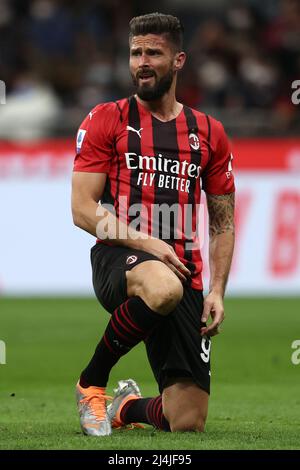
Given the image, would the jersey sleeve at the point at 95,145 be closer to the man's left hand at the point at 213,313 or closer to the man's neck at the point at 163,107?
the man's neck at the point at 163,107

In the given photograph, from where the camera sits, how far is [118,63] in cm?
1783

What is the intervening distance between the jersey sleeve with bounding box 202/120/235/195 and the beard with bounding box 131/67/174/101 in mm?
385

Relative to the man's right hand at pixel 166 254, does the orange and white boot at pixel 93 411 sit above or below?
below

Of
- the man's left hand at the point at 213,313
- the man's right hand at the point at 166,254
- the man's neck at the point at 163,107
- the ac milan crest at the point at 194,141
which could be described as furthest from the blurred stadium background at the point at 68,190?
the man's neck at the point at 163,107

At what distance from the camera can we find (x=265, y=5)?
722 inches

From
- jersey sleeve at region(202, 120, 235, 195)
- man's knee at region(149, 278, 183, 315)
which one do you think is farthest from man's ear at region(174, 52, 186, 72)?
man's knee at region(149, 278, 183, 315)

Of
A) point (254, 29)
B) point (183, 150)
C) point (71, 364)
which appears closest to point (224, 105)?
point (254, 29)

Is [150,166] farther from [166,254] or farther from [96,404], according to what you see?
[96,404]

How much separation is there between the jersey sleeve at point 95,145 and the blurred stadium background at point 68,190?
1347 mm

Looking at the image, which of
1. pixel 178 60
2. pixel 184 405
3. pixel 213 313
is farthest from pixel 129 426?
pixel 178 60

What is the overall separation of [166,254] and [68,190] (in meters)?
8.16

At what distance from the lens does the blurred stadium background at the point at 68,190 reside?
8.41m

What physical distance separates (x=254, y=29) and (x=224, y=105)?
72.1 inches

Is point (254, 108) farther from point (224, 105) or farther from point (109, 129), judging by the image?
point (109, 129)
